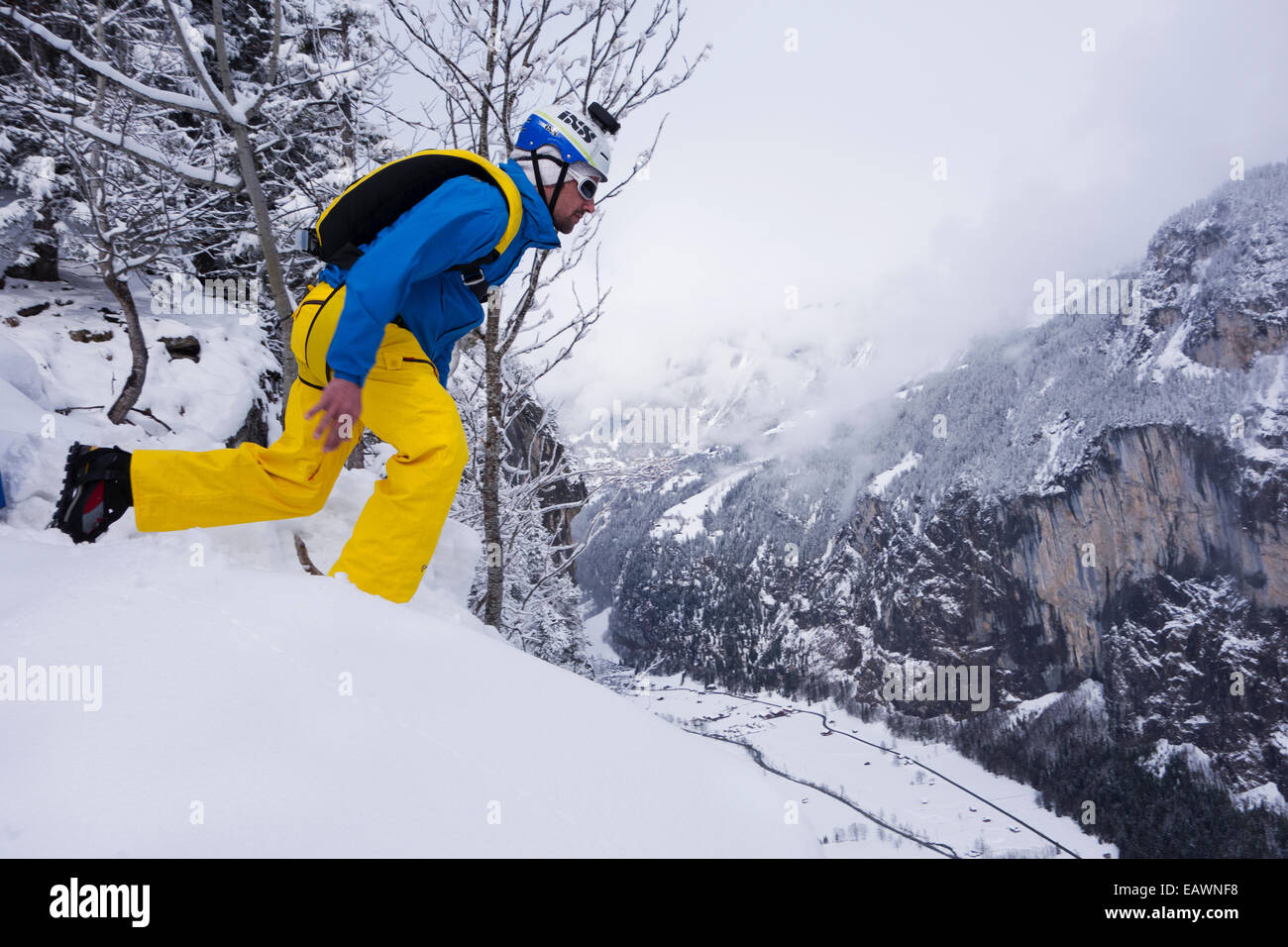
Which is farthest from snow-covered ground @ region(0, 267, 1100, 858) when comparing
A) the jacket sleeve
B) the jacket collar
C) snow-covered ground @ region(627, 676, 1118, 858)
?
snow-covered ground @ region(627, 676, 1118, 858)

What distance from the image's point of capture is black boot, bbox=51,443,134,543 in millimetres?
2344

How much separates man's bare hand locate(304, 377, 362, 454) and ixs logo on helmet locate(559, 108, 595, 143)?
4.96 feet

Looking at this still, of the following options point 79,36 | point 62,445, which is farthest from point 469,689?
point 79,36

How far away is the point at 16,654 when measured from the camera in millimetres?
1509

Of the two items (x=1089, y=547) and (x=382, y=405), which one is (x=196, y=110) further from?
(x=1089, y=547)

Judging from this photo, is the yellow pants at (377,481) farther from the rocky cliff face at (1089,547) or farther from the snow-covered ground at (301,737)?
the rocky cliff face at (1089,547)

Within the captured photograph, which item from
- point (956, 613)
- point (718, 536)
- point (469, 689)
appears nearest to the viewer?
point (469, 689)

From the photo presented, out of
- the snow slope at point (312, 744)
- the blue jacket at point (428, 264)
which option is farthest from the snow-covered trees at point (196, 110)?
the snow slope at point (312, 744)

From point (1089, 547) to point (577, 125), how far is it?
5127 inches

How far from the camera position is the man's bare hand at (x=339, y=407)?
6.95ft

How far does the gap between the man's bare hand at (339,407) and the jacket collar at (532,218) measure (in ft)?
3.04

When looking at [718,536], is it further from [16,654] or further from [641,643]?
[16,654]

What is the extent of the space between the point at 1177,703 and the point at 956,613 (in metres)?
32.9
